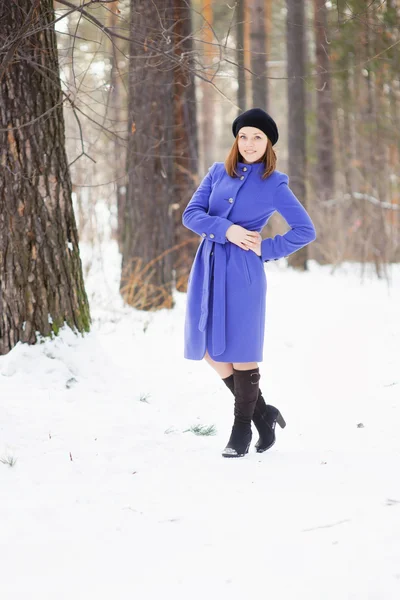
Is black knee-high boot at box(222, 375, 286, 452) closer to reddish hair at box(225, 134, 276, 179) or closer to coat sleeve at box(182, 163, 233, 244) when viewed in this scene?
coat sleeve at box(182, 163, 233, 244)

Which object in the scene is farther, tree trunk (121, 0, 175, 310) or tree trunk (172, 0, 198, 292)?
tree trunk (172, 0, 198, 292)

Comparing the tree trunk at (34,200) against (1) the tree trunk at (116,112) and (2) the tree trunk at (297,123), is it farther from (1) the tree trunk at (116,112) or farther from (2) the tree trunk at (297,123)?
(2) the tree trunk at (297,123)

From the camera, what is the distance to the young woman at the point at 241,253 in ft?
10.5

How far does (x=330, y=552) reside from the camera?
225 centimetres

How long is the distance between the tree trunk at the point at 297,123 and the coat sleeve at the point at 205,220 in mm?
8624

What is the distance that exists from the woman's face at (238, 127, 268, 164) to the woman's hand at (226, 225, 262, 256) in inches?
14.0

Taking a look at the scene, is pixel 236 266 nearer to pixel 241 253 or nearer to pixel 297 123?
pixel 241 253

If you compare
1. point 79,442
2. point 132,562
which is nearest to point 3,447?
point 79,442

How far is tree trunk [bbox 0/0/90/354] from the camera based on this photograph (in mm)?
4027

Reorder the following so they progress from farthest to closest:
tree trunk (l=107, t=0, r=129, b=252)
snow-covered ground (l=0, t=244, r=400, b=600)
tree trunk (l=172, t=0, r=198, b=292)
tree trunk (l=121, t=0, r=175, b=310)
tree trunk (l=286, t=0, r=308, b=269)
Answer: tree trunk (l=286, t=0, r=308, b=269) < tree trunk (l=172, t=0, r=198, b=292) < tree trunk (l=121, t=0, r=175, b=310) < tree trunk (l=107, t=0, r=129, b=252) < snow-covered ground (l=0, t=244, r=400, b=600)

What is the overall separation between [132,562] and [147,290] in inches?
209

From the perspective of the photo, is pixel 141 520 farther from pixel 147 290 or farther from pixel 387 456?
pixel 147 290

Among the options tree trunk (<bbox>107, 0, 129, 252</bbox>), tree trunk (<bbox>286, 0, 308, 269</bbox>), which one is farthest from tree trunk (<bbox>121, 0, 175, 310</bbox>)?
tree trunk (<bbox>286, 0, 308, 269</bbox>)

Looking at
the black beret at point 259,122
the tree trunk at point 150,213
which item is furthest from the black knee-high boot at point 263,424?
the tree trunk at point 150,213
